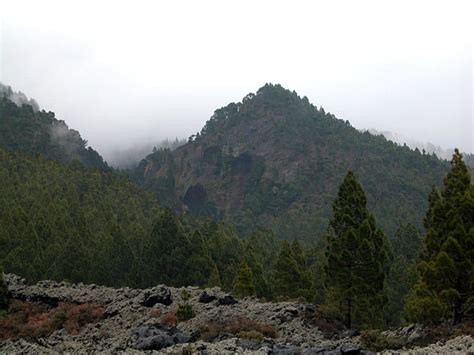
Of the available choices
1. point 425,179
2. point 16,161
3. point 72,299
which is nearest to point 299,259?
point 72,299

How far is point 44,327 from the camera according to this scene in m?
34.8

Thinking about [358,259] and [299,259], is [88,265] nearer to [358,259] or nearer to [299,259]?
[299,259]

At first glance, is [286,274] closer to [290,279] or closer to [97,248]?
[290,279]

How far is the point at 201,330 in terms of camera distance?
29219mm

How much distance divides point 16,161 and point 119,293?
78.5 meters

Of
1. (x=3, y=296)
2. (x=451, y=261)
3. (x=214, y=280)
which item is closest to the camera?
(x=451, y=261)

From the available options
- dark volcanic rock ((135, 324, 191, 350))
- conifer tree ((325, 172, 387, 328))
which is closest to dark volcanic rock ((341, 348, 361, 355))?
dark volcanic rock ((135, 324, 191, 350))

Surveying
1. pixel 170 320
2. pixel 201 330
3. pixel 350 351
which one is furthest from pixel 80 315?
pixel 350 351

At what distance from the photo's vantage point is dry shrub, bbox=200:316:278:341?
1094 inches

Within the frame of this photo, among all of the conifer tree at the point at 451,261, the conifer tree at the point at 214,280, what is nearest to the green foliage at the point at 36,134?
Answer: the conifer tree at the point at 214,280

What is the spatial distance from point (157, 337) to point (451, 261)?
49.4 ft

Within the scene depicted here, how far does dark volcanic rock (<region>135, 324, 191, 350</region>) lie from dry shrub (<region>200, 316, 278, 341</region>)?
4.60ft

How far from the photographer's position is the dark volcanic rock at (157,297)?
3630 centimetres

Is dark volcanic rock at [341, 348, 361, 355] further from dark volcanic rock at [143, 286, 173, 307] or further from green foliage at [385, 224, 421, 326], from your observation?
green foliage at [385, 224, 421, 326]
